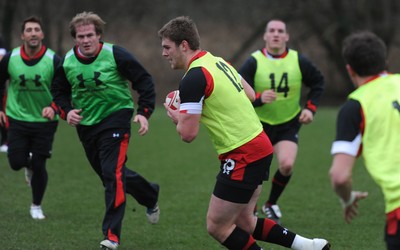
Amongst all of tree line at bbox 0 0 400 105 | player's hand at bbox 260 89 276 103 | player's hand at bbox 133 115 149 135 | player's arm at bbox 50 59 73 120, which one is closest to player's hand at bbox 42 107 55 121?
player's arm at bbox 50 59 73 120

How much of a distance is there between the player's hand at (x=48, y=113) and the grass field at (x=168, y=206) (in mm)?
1003

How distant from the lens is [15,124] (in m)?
7.35

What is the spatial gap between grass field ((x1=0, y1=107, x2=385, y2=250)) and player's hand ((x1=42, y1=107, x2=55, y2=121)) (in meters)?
1.00

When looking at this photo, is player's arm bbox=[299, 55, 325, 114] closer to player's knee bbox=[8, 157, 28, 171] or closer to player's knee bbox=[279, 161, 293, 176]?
player's knee bbox=[279, 161, 293, 176]

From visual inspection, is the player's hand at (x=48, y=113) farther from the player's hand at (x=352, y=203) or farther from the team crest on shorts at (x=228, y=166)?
the player's hand at (x=352, y=203)

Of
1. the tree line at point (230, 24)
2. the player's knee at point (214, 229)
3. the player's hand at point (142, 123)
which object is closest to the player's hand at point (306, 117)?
the player's hand at point (142, 123)

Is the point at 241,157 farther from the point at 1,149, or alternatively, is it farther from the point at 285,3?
the point at 285,3

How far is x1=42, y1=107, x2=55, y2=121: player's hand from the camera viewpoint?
6.81m

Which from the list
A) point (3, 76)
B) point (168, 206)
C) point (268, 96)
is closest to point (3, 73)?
point (3, 76)

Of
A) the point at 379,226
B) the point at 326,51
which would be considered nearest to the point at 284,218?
the point at 379,226

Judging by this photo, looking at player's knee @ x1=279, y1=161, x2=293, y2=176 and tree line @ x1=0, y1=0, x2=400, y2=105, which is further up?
tree line @ x1=0, y1=0, x2=400, y2=105

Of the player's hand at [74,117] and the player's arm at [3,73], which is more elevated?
the player's arm at [3,73]

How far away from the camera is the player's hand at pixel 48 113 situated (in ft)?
22.4

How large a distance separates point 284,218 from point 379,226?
932 millimetres
